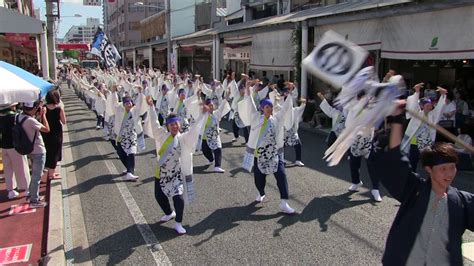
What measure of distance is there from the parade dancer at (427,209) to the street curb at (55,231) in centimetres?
366

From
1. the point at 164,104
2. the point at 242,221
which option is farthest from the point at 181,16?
the point at 242,221

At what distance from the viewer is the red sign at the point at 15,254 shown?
16.5 feet

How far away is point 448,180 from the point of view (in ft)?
8.54

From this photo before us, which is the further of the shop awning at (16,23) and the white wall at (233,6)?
the white wall at (233,6)

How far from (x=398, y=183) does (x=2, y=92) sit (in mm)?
4390

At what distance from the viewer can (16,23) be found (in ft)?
42.4

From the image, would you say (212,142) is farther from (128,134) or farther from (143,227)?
(143,227)

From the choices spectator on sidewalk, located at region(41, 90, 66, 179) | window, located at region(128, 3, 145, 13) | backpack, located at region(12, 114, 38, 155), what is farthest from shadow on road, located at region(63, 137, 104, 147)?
window, located at region(128, 3, 145, 13)

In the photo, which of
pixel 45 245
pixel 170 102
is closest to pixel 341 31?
pixel 170 102

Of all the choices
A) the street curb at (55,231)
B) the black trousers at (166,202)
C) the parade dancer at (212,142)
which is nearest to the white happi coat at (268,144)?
the black trousers at (166,202)

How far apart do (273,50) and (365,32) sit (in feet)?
17.1

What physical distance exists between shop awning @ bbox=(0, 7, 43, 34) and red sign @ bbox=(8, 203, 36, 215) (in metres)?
7.35

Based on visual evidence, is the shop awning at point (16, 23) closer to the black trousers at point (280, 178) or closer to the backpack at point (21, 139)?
the backpack at point (21, 139)

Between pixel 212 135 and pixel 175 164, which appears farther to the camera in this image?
pixel 212 135
